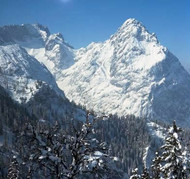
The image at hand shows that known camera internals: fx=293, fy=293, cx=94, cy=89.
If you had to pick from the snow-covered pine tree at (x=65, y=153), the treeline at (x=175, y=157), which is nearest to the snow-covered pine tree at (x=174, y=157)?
the treeline at (x=175, y=157)

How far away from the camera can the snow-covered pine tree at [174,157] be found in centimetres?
2792

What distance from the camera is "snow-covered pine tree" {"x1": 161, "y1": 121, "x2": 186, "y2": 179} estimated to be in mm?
27922

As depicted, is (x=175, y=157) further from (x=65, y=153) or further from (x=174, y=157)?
(x=65, y=153)

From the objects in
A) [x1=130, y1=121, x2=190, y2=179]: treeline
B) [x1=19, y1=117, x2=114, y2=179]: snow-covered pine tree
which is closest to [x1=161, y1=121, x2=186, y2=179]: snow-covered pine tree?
[x1=130, y1=121, x2=190, y2=179]: treeline

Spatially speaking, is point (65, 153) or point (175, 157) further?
point (175, 157)

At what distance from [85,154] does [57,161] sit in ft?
7.28

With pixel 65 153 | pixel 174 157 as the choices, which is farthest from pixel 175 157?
pixel 65 153

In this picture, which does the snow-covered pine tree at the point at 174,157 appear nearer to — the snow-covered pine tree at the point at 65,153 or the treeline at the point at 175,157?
the treeline at the point at 175,157

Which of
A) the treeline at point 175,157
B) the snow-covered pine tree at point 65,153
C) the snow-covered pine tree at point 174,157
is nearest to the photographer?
the snow-covered pine tree at point 65,153

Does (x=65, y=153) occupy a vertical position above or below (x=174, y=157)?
below

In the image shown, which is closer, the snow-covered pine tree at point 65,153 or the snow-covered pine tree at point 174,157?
the snow-covered pine tree at point 65,153

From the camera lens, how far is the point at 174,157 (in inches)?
1121

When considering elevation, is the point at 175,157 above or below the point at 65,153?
above

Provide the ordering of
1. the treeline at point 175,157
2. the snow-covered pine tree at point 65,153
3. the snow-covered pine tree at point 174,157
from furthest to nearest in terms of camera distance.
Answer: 1. the snow-covered pine tree at point 174,157
2. the treeline at point 175,157
3. the snow-covered pine tree at point 65,153
